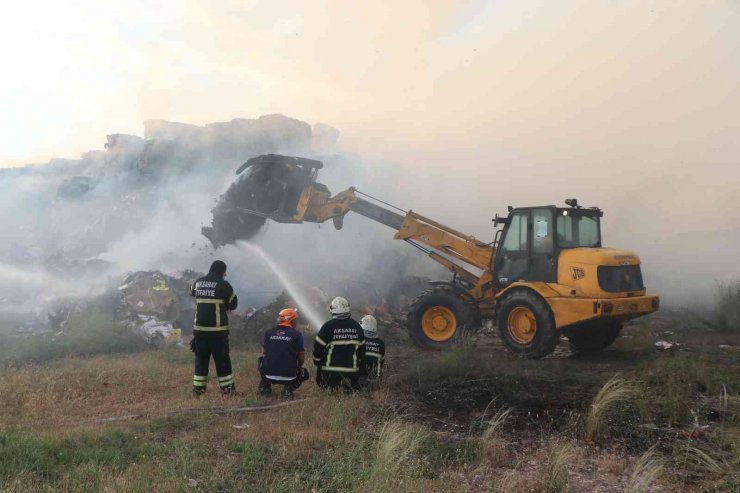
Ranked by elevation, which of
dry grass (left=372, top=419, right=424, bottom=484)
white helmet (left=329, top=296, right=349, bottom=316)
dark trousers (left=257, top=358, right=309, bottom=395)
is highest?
white helmet (left=329, top=296, right=349, bottom=316)

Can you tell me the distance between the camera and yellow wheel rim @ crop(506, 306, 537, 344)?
9305mm

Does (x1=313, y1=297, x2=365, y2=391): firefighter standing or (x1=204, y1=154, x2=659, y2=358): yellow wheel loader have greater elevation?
(x1=204, y1=154, x2=659, y2=358): yellow wheel loader

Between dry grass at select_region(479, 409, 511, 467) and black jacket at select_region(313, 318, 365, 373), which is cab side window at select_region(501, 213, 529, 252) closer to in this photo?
black jacket at select_region(313, 318, 365, 373)

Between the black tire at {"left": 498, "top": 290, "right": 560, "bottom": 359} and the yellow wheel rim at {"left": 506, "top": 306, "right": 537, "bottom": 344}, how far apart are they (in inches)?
1.5

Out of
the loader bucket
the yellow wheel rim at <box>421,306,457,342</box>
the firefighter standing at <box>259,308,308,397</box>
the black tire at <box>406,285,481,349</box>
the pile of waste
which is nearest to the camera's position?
the firefighter standing at <box>259,308,308,397</box>

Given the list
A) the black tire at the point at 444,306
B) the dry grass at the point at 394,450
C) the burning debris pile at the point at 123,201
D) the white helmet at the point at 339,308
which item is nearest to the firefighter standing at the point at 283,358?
the white helmet at the point at 339,308

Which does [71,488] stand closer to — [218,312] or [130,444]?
[130,444]

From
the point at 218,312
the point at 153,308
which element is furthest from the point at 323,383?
the point at 153,308

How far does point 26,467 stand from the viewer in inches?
156

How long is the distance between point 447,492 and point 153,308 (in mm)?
11548

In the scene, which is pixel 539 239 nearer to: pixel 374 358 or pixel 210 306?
pixel 374 358

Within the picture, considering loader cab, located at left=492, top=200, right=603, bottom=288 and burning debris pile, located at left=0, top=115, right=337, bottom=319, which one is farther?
burning debris pile, located at left=0, top=115, right=337, bottom=319

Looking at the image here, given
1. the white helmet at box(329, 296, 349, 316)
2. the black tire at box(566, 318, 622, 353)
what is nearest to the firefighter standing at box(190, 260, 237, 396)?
the white helmet at box(329, 296, 349, 316)

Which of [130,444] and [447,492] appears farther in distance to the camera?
[130,444]
